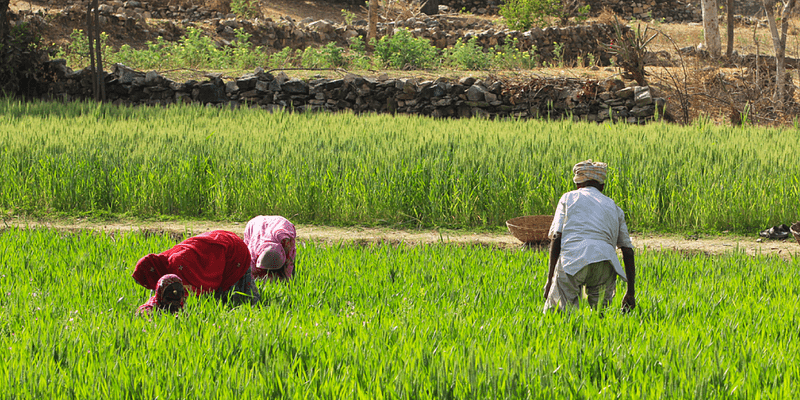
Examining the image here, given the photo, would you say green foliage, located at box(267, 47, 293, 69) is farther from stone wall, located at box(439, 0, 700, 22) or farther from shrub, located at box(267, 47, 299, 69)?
stone wall, located at box(439, 0, 700, 22)

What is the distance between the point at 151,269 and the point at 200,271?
11.4 inches

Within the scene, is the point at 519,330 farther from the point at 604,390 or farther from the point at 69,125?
the point at 69,125

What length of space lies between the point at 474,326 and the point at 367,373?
71 cm

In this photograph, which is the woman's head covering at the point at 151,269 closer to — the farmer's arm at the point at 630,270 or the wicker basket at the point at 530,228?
the farmer's arm at the point at 630,270

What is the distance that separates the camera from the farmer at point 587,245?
2922 mm

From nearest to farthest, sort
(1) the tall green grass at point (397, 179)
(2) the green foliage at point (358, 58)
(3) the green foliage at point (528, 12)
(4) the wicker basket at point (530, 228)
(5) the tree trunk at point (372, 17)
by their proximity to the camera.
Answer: (4) the wicker basket at point (530, 228)
(1) the tall green grass at point (397, 179)
(2) the green foliage at point (358, 58)
(5) the tree trunk at point (372, 17)
(3) the green foliage at point (528, 12)

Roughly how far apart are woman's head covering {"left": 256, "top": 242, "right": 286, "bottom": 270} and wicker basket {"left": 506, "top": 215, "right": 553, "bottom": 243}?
86.7 inches

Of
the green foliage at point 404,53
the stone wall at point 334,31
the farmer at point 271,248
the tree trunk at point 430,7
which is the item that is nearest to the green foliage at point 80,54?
the stone wall at point 334,31

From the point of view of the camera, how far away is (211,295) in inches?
125

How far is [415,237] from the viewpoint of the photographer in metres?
5.64

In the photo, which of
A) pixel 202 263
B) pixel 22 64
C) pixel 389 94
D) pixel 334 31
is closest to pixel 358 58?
pixel 389 94

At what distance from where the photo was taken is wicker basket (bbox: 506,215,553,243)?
5.03 meters

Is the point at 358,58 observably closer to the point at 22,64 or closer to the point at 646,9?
the point at 22,64

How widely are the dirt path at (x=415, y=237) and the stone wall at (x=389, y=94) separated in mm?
6246
